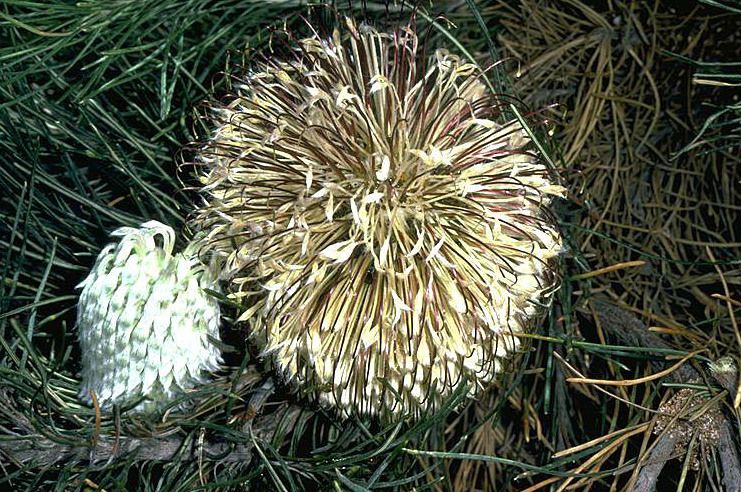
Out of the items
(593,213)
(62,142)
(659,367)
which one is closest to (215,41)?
(62,142)

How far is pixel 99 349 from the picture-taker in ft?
1.88

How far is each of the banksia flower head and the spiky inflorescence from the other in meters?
0.03

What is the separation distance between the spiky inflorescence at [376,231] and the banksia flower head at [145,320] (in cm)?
3

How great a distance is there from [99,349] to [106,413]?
72 millimetres

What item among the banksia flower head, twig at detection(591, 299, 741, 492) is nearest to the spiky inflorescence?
the banksia flower head

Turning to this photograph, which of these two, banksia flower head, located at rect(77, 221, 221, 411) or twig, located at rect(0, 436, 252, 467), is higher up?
banksia flower head, located at rect(77, 221, 221, 411)

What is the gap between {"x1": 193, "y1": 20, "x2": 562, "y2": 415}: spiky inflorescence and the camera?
0.54 metres

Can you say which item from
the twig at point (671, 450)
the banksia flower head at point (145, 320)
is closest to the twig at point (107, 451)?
the banksia flower head at point (145, 320)

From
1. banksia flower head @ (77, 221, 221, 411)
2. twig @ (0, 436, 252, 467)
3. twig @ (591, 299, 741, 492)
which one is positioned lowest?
twig @ (591, 299, 741, 492)

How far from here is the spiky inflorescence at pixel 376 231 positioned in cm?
54

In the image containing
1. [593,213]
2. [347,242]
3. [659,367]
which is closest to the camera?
[347,242]

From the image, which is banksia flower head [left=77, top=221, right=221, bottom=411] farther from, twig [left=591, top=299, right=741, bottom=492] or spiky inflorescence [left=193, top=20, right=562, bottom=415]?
twig [left=591, top=299, right=741, bottom=492]

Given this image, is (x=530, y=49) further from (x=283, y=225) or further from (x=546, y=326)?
(x=283, y=225)

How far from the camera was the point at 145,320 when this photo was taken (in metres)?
0.55
